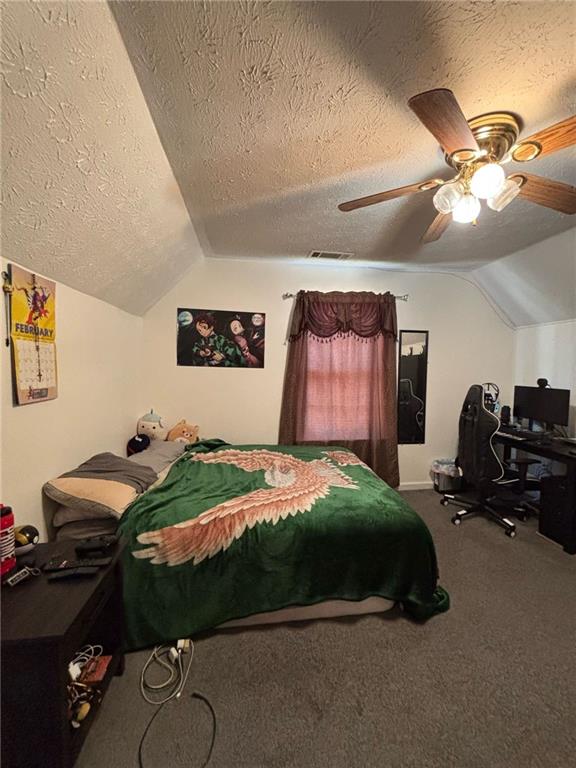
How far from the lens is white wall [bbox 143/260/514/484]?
3363 millimetres

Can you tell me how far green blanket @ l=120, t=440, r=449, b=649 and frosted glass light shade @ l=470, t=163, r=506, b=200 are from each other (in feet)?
5.34

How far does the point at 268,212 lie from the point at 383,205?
2.57ft

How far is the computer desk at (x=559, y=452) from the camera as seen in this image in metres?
2.46

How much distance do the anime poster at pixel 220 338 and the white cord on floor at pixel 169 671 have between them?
2408 millimetres

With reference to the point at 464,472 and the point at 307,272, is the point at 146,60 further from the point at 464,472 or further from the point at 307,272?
the point at 464,472

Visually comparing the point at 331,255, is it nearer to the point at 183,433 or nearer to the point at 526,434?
the point at 183,433

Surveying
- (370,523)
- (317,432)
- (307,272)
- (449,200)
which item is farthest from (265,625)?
(307,272)

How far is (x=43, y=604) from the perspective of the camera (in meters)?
1.05

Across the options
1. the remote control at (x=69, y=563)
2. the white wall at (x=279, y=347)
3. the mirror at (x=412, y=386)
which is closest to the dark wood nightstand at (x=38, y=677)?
the remote control at (x=69, y=563)

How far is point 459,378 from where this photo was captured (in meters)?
3.80

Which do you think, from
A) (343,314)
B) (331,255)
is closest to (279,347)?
(343,314)

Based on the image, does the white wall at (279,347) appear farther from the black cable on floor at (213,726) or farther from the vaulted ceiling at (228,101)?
the black cable on floor at (213,726)

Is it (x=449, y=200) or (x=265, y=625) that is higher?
(x=449, y=200)

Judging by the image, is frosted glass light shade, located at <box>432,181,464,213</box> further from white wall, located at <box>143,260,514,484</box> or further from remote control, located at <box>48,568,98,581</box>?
white wall, located at <box>143,260,514,484</box>
